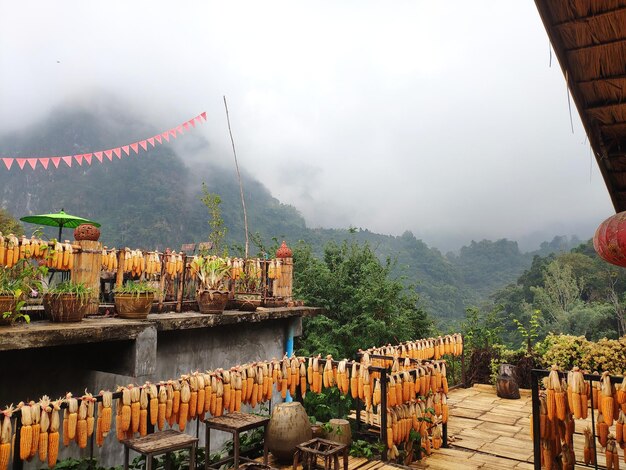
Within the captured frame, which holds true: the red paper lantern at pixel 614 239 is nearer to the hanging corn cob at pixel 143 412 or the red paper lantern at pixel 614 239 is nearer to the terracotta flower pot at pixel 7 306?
the hanging corn cob at pixel 143 412

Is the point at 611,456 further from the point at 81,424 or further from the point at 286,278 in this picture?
the point at 286,278

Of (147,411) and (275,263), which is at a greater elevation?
(275,263)

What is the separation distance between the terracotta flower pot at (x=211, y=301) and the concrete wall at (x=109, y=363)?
45cm

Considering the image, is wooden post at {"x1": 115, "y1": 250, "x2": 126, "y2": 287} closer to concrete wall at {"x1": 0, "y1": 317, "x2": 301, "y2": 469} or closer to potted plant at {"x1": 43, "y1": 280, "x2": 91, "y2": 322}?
concrete wall at {"x1": 0, "y1": 317, "x2": 301, "y2": 469}

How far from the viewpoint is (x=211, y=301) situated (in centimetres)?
829

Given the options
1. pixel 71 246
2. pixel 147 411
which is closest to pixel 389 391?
pixel 147 411

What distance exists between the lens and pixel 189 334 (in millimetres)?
8203

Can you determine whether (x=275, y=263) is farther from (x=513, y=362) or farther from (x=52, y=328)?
(x=513, y=362)

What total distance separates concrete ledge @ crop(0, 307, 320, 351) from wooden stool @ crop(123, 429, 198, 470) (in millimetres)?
1746

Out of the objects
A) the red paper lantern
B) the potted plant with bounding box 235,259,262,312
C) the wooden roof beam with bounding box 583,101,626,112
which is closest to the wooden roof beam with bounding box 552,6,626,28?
the wooden roof beam with bounding box 583,101,626,112

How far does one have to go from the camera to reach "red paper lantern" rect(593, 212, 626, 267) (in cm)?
375

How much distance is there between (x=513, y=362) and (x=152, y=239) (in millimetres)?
54100

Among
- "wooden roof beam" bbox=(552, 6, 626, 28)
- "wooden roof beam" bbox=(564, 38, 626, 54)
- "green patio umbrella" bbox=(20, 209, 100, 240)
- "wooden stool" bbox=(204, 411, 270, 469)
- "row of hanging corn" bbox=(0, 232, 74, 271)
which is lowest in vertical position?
"wooden stool" bbox=(204, 411, 270, 469)

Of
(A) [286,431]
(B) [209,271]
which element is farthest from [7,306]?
(A) [286,431]
